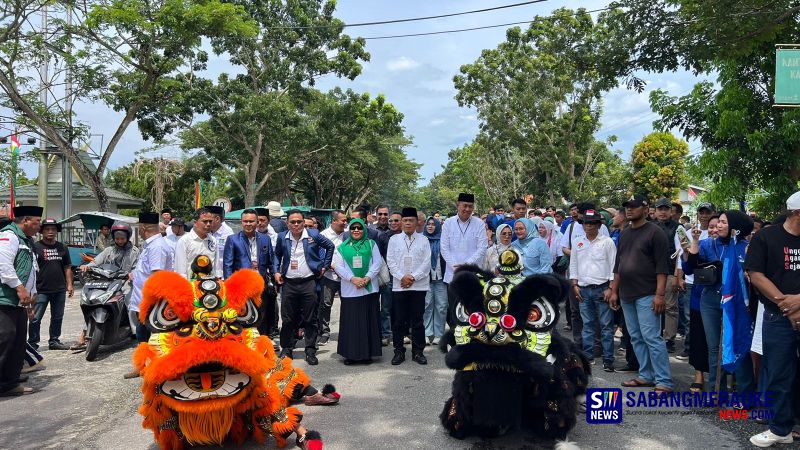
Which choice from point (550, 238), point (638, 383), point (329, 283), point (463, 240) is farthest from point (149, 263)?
point (550, 238)

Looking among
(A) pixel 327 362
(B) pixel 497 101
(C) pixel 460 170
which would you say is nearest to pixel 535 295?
(A) pixel 327 362

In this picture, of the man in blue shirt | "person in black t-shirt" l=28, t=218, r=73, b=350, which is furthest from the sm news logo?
"person in black t-shirt" l=28, t=218, r=73, b=350

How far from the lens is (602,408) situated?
4992 millimetres

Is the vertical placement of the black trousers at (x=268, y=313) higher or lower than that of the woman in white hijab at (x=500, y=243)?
lower

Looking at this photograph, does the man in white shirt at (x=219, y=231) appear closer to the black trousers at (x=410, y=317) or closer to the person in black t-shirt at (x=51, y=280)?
the person in black t-shirt at (x=51, y=280)

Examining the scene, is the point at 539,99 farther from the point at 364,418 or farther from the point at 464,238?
the point at 364,418

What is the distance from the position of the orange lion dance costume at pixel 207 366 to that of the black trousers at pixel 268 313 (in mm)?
3526

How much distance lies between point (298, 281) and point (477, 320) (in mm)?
3734

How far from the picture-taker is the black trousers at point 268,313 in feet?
25.9

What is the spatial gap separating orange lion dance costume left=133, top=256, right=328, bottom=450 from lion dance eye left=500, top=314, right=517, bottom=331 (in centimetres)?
163

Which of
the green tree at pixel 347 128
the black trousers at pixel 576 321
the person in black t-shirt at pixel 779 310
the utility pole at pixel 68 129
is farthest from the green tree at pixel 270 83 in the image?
the person in black t-shirt at pixel 779 310

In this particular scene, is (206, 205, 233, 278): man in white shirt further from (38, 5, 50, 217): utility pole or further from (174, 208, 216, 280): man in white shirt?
(38, 5, 50, 217): utility pole

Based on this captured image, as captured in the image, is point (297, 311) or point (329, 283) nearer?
point (297, 311)

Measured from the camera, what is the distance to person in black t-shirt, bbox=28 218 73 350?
25.9 ft
